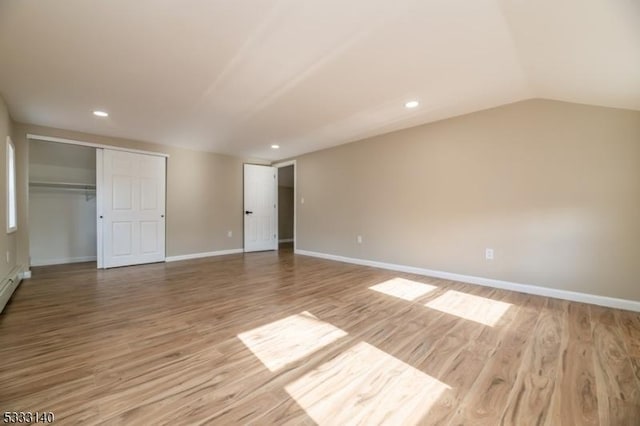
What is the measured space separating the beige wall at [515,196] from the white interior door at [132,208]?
12.6 feet

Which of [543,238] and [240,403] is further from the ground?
[543,238]

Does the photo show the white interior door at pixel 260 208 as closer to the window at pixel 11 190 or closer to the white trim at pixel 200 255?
the white trim at pixel 200 255

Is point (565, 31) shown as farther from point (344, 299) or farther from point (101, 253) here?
point (101, 253)

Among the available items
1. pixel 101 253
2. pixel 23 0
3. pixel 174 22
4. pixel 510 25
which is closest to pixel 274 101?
pixel 174 22

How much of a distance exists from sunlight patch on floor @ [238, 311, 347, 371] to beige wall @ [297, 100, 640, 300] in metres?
2.42

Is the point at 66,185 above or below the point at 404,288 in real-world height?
above

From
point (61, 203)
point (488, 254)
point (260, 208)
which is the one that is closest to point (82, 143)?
point (61, 203)

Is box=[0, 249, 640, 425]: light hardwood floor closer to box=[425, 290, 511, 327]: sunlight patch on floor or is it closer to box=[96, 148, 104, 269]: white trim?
box=[425, 290, 511, 327]: sunlight patch on floor

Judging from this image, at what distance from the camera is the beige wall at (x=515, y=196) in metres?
2.77

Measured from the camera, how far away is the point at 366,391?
1508 millimetres

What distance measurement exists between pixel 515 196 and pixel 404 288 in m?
1.77

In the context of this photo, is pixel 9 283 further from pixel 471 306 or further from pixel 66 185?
pixel 471 306

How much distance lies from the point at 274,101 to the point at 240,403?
2875mm

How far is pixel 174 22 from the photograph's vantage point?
5.95 ft
